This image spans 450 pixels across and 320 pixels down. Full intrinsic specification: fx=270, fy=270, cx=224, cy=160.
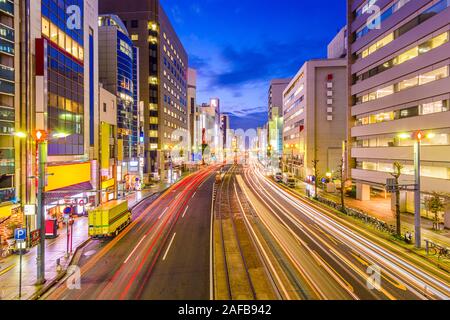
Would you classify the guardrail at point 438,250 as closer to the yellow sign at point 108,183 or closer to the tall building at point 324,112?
the yellow sign at point 108,183

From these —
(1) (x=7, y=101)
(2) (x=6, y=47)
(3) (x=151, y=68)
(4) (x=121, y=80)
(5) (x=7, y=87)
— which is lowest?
(1) (x=7, y=101)

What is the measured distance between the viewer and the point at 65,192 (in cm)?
2414

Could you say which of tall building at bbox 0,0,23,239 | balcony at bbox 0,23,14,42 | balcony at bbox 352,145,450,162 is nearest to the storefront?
tall building at bbox 0,0,23,239

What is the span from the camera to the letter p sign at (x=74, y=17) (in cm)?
3048

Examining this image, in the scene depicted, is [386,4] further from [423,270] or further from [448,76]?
[423,270]

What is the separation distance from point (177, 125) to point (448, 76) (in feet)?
305

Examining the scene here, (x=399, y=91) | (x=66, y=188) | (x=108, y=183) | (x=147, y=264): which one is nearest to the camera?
(x=147, y=264)

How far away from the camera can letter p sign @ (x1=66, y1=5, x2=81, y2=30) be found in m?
30.5

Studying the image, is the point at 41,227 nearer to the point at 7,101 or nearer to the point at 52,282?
the point at 52,282

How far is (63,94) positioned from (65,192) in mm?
11602

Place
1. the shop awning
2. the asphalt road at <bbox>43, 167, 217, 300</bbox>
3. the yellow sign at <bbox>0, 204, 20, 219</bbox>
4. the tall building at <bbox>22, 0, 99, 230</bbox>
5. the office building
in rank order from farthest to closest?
1. the tall building at <bbox>22, 0, 99, 230</bbox>
2. the shop awning
3. the office building
4. the yellow sign at <bbox>0, 204, 20, 219</bbox>
5. the asphalt road at <bbox>43, 167, 217, 300</bbox>

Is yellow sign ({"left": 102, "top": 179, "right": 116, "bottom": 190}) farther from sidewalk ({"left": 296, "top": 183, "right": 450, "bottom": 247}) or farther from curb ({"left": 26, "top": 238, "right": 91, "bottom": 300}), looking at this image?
sidewalk ({"left": 296, "top": 183, "right": 450, "bottom": 247})

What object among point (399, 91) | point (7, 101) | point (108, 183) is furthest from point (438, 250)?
point (108, 183)

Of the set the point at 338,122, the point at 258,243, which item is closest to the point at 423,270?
the point at 258,243
